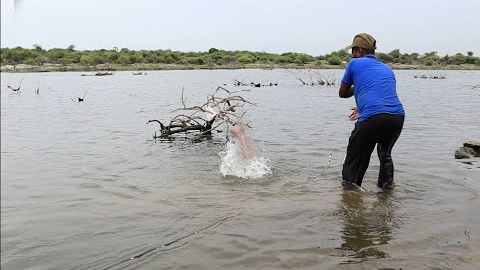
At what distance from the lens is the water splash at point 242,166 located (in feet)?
26.1

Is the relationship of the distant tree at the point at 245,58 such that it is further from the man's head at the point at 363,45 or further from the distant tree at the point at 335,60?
the man's head at the point at 363,45

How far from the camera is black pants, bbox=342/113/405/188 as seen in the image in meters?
5.75

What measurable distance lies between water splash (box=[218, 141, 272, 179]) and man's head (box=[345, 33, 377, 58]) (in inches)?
113

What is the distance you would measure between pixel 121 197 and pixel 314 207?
287 centimetres

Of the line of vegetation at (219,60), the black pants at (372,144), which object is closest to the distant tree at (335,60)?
the line of vegetation at (219,60)

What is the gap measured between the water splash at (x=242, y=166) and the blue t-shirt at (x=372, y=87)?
8.64 feet

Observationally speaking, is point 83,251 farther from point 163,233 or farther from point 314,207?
point 314,207

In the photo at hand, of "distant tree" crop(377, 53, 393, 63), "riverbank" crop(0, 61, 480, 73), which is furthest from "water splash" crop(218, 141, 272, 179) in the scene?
"distant tree" crop(377, 53, 393, 63)

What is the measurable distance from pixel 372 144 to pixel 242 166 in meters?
2.95

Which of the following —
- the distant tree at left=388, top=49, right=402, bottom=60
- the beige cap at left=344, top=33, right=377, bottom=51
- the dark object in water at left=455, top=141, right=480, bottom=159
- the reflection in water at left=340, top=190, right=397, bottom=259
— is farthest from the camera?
the distant tree at left=388, top=49, right=402, bottom=60

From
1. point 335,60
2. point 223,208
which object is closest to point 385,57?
point 335,60

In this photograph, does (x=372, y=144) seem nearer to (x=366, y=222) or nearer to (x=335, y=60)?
(x=366, y=222)

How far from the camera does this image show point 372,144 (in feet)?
19.6

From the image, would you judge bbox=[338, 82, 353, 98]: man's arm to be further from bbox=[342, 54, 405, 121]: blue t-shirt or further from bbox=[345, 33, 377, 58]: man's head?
bbox=[345, 33, 377, 58]: man's head
